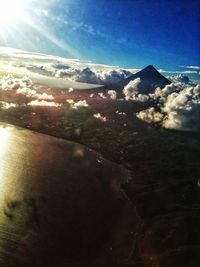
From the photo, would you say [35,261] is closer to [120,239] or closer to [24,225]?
[24,225]

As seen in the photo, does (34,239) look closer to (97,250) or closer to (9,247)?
(9,247)

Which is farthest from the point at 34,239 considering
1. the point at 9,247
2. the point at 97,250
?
the point at 97,250

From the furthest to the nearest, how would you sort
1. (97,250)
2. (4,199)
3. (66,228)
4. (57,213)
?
(4,199)
(57,213)
(66,228)
(97,250)

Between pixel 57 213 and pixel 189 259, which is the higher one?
pixel 57 213

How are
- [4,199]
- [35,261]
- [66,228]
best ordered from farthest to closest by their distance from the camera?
[4,199], [66,228], [35,261]

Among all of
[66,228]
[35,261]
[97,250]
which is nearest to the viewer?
[35,261]

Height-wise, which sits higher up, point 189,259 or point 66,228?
point 66,228

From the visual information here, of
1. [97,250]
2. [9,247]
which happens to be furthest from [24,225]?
[97,250]

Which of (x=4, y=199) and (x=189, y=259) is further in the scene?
(x=4, y=199)

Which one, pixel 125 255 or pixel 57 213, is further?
pixel 57 213
